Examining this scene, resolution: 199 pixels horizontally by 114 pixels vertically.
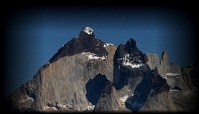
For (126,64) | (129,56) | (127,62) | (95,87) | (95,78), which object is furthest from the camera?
(129,56)

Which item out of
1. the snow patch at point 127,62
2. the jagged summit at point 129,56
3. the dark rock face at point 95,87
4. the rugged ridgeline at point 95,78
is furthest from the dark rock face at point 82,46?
the dark rock face at point 95,87

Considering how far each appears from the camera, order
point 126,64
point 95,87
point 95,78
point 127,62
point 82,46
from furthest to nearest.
Result: point 82,46 → point 127,62 → point 126,64 → point 95,78 → point 95,87

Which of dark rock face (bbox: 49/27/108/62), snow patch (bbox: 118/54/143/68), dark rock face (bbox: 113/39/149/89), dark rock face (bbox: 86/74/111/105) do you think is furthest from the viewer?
dark rock face (bbox: 49/27/108/62)

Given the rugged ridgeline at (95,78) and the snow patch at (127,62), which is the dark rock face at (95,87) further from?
the snow patch at (127,62)

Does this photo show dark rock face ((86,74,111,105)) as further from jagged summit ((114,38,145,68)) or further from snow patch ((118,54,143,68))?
jagged summit ((114,38,145,68))

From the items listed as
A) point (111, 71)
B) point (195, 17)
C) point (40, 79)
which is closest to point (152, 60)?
point (111, 71)

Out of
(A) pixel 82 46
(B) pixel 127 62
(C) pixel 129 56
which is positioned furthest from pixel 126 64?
(A) pixel 82 46

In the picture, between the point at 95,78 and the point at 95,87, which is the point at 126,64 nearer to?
the point at 95,78

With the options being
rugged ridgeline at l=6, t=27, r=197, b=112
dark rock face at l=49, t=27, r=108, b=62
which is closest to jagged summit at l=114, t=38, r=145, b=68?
rugged ridgeline at l=6, t=27, r=197, b=112

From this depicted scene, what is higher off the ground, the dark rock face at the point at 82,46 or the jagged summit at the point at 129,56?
the dark rock face at the point at 82,46
